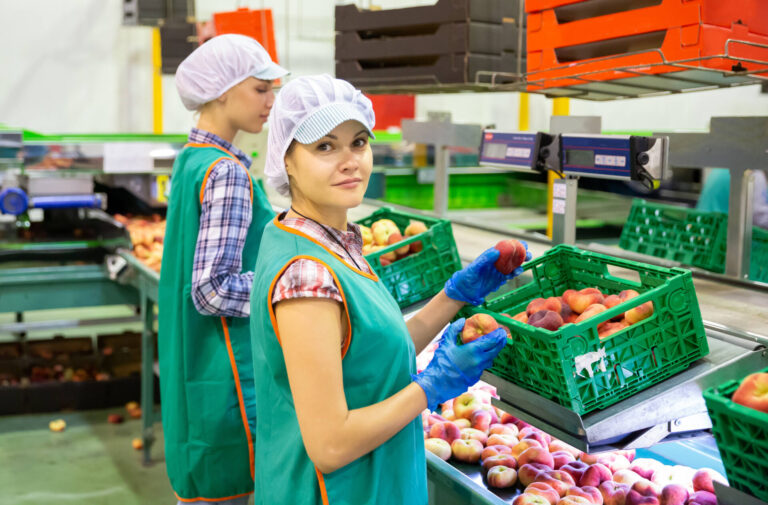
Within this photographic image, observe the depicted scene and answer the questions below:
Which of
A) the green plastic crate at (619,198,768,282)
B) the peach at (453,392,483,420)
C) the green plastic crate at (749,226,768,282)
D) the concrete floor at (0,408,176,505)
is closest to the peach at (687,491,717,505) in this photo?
the peach at (453,392,483,420)

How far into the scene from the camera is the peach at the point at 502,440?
2.14m

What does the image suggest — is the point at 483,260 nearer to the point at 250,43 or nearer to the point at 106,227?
the point at 250,43

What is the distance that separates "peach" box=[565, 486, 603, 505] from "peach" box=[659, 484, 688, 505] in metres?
0.14

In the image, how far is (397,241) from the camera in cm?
252

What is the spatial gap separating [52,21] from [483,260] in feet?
28.1

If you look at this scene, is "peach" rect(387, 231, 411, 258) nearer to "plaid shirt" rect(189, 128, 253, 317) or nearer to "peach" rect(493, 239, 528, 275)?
"plaid shirt" rect(189, 128, 253, 317)

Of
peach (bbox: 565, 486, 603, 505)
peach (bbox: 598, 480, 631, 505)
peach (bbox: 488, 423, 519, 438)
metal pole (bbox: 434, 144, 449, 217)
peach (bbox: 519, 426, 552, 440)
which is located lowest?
peach (bbox: 598, 480, 631, 505)

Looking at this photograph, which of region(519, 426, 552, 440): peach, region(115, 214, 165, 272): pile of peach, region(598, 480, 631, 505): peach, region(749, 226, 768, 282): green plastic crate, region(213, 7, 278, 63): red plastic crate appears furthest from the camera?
region(213, 7, 278, 63): red plastic crate

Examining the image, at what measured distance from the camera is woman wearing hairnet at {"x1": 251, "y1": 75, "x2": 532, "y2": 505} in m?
1.37

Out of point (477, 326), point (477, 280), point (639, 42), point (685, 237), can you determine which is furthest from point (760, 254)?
point (477, 326)

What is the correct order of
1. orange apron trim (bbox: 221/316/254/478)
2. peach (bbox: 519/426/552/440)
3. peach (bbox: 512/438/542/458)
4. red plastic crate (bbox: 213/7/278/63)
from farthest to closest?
red plastic crate (bbox: 213/7/278/63), orange apron trim (bbox: 221/316/254/478), peach (bbox: 519/426/552/440), peach (bbox: 512/438/542/458)

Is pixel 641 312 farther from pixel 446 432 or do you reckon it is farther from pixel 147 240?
pixel 147 240

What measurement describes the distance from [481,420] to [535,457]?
0.27 meters

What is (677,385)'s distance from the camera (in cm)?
159
